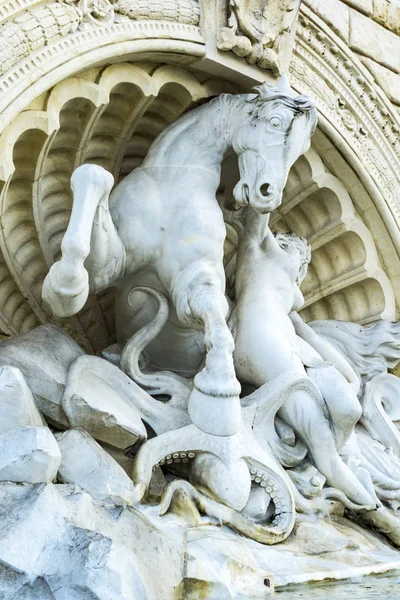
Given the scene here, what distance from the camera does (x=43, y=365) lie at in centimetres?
248

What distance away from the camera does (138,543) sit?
185cm

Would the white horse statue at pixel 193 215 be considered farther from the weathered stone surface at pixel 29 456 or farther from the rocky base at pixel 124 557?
the weathered stone surface at pixel 29 456

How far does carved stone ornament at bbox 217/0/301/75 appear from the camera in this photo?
3107 millimetres

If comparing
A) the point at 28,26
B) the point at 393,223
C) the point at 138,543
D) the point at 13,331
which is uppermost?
the point at 28,26

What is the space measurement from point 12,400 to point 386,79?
7.46 ft

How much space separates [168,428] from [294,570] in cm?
58

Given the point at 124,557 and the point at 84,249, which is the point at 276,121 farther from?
the point at 124,557

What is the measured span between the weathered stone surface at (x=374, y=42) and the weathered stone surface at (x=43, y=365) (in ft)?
6.10

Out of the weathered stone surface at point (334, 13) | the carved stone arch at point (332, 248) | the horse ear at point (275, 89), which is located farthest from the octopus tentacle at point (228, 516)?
the weathered stone surface at point (334, 13)

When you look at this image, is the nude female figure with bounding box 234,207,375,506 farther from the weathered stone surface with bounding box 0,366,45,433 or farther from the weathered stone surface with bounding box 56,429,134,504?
the weathered stone surface with bounding box 0,366,45,433

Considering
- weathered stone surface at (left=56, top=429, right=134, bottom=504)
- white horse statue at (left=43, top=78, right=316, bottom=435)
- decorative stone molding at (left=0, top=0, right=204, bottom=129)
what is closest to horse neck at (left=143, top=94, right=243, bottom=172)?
white horse statue at (left=43, top=78, right=316, bottom=435)

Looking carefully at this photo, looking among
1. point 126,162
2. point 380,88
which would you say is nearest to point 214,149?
point 126,162

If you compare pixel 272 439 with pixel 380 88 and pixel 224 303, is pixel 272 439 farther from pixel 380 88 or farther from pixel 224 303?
pixel 380 88

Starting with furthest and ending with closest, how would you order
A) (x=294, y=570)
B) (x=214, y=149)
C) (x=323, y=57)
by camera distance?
1. (x=323, y=57)
2. (x=214, y=149)
3. (x=294, y=570)
